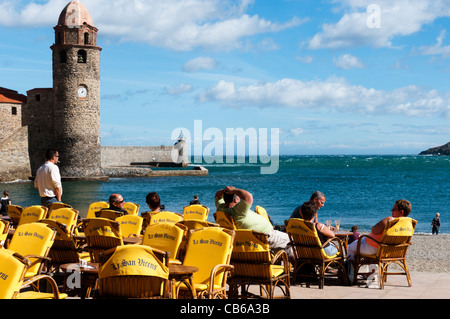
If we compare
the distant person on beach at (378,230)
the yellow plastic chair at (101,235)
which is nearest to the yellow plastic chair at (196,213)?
the distant person on beach at (378,230)

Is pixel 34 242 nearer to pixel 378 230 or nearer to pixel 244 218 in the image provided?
pixel 244 218

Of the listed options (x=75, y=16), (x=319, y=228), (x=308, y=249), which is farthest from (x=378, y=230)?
(x=75, y=16)

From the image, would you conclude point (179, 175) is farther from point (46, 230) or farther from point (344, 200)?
point (46, 230)

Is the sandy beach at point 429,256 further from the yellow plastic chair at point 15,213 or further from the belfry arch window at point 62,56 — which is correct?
the belfry arch window at point 62,56

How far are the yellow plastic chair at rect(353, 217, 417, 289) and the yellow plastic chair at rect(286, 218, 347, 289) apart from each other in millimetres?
281

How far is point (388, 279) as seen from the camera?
769cm

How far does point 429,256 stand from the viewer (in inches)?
448

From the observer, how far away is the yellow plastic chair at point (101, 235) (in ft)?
20.0

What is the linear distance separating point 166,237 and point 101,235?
93 centimetres

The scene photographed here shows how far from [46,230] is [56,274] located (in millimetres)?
2018

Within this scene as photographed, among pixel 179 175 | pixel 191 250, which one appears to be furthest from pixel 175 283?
pixel 179 175

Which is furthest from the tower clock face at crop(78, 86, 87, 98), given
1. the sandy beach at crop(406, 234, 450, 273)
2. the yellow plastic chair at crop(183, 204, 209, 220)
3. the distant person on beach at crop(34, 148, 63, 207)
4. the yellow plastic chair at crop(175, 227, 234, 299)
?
the yellow plastic chair at crop(175, 227, 234, 299)

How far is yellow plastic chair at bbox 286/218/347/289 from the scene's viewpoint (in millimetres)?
6910
